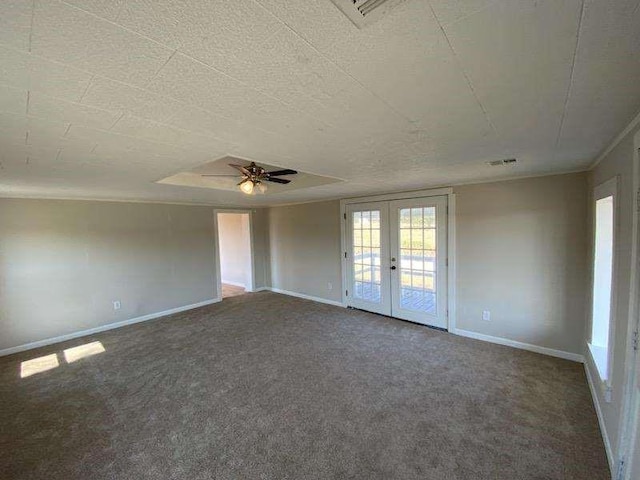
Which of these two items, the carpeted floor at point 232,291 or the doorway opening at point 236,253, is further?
the doorway opening at point 236,253

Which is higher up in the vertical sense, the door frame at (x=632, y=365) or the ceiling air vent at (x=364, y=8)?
the ceiling air vent at (x=364, y=8)

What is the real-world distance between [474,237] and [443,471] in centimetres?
279

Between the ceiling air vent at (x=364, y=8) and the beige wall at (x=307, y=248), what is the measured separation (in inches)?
180

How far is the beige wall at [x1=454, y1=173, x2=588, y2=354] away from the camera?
3039mm

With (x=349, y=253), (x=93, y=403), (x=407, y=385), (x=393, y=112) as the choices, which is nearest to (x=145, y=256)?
(x=93, y=403)

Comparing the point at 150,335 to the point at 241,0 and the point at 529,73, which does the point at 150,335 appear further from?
the point at 529,73

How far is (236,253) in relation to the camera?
7516 mm

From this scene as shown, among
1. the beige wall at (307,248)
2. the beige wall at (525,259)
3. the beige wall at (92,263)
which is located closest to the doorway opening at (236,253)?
the beige wall at (307,248)

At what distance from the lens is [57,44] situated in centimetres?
81

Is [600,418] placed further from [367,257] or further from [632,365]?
[367,257]

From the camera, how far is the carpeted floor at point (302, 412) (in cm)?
183

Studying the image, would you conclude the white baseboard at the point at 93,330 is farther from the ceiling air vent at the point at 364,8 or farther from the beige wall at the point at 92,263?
the ceiling air vent at the point at 364,8

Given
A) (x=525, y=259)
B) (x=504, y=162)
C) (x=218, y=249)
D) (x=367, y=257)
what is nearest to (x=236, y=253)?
(x=218, y=249)

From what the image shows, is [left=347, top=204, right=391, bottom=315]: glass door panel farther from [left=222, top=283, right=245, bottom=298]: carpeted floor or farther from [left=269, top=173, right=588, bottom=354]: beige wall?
[left=222, top=283, right=245, bottom=298]: carpeted floor
